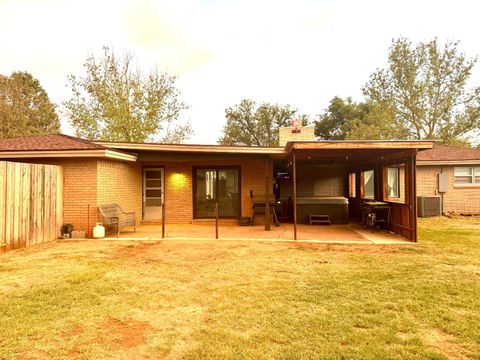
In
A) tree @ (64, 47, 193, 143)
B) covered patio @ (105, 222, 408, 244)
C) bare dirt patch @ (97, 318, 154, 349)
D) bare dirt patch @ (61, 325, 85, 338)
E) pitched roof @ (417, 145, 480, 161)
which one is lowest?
bare dirt patch @ (97, 318, 154, 349)

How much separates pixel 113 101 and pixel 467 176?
22.7 m

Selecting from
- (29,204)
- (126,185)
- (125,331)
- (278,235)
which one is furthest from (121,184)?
(125,331)

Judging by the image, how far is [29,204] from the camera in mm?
7559

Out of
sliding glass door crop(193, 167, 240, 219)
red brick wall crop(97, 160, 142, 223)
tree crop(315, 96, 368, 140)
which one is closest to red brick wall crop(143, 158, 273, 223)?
sliding glass door crop(193, 167, 240, 219)

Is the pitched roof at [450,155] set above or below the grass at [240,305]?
above

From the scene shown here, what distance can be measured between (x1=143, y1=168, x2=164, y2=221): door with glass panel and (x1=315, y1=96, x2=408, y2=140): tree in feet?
68.3

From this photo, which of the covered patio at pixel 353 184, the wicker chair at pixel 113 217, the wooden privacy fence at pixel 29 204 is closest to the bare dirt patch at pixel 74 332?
the wooden privacy fence at pixel 29 204

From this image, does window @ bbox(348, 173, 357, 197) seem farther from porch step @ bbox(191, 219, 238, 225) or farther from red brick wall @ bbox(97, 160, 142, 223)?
red brick wall @ bbox(97, 160, 142, 223)

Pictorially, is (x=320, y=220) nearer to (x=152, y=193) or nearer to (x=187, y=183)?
(x=187, y=183)

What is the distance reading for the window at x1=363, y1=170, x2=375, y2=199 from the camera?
12.9 m

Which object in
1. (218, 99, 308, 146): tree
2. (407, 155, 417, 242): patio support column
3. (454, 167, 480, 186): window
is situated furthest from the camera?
(218, 99, 308, 146): tree

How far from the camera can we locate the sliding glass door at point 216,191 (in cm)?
1234

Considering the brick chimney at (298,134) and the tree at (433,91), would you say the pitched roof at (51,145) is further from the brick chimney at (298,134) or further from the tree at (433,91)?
the tree at (433,91)

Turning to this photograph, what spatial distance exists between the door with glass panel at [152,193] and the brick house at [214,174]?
38 mm
